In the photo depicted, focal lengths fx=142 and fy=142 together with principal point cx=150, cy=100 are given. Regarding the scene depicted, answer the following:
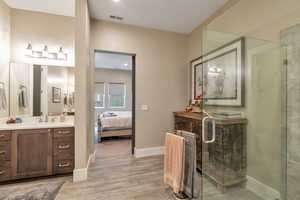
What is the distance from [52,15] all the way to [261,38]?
3.69 meters

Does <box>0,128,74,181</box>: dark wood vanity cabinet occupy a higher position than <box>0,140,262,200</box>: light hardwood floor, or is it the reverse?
<box>0,128,74,181</box>: dark wood vanity cabinet

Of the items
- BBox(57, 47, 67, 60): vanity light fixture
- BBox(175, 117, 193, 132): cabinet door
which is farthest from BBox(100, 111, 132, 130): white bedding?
BBox(57, 47, 67, 60): vanity light fixture

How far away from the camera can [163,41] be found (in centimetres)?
354

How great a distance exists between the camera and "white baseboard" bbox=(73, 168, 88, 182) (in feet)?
A: 7.43

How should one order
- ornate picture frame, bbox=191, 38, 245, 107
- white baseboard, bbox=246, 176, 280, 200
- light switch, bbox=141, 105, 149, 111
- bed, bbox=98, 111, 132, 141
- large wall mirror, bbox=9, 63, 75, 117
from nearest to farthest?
white baseboard, bbox=246, 176, 280, 200
ornate picture frame, bbox=191, 38, 245, 107
large wall mirror, bbox=9, 63, 75, 117
light switch, bbox=141, 105, 149, 111
bed, bbox=98, 111, 132, 141

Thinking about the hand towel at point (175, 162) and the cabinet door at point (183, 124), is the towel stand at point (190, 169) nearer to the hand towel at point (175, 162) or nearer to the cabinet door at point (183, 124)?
the hand towel at point (175, 162)

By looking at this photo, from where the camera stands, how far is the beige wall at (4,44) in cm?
246

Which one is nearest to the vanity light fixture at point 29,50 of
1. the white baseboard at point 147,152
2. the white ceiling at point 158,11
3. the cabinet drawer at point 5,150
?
the white ceiling at point 158,11

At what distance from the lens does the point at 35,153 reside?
2268 mm

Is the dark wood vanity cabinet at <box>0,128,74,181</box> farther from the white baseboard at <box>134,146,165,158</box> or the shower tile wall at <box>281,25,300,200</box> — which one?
the shower tile wall at <box>281,25,300,200</box>

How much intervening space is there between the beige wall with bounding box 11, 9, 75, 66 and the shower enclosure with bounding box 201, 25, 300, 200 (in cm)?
314

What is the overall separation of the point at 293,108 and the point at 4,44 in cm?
442

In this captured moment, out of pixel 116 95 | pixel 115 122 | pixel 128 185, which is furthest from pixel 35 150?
pixel 116 95

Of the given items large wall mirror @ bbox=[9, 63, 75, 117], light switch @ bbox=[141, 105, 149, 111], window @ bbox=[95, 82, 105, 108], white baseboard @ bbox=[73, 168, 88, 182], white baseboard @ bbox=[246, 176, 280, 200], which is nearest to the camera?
white baseboard @ bbox=[246, 176, 280, 200]
